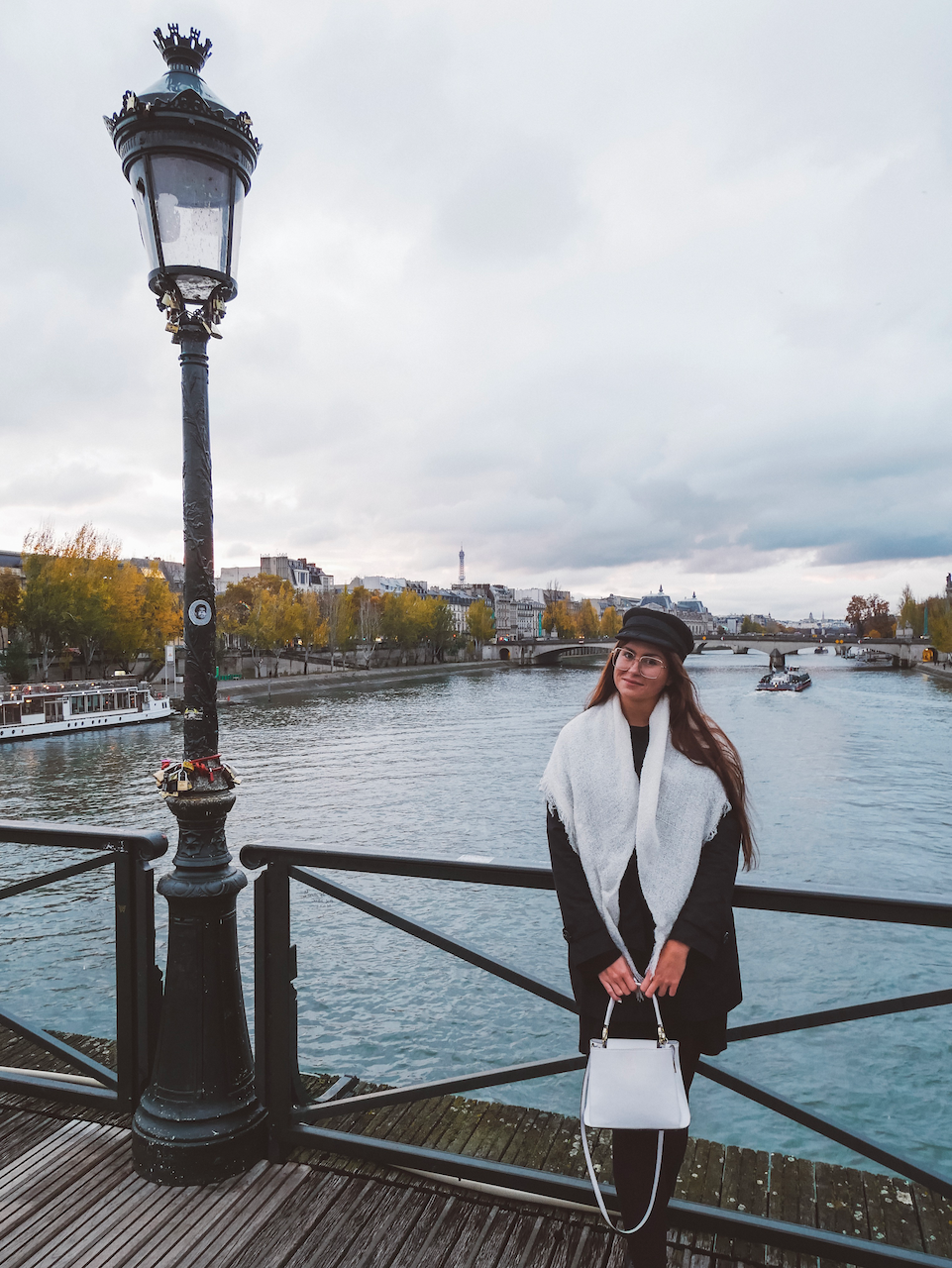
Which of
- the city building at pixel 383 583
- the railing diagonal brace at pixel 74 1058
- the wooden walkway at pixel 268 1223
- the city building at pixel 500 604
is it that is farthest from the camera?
the city building at pixel 500 604

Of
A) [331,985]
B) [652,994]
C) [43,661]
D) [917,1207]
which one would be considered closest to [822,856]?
[331,985]

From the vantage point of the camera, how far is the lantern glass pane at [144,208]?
312 centimetres

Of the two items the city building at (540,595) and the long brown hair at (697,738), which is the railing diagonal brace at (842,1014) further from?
the city building at (540,595)

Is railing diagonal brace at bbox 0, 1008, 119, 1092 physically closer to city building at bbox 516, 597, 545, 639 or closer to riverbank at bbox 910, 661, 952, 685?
riverbank at bbox 910, 661, 952, 685

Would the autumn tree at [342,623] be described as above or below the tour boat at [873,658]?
above

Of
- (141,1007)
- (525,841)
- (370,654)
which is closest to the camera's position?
(141,1007)

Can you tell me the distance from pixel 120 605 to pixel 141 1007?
5222 cm

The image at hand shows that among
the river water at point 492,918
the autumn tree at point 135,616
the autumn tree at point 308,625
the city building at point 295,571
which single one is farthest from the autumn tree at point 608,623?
the river water at point 492,918

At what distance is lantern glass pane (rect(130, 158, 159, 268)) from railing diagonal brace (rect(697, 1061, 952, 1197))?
325 cm

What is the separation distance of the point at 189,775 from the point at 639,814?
5.49 ft

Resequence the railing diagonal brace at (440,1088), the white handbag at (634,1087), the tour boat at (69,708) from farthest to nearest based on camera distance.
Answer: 1. the tour boat at (69,708)
2. the railing diagonal brace at (440,1088)
3. the white handbag at (634,1087)

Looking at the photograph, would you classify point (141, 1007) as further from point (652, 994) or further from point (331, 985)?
point (331, 985)

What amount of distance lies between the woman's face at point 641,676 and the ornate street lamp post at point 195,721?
146 centimetres

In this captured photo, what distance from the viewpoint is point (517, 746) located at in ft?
105
